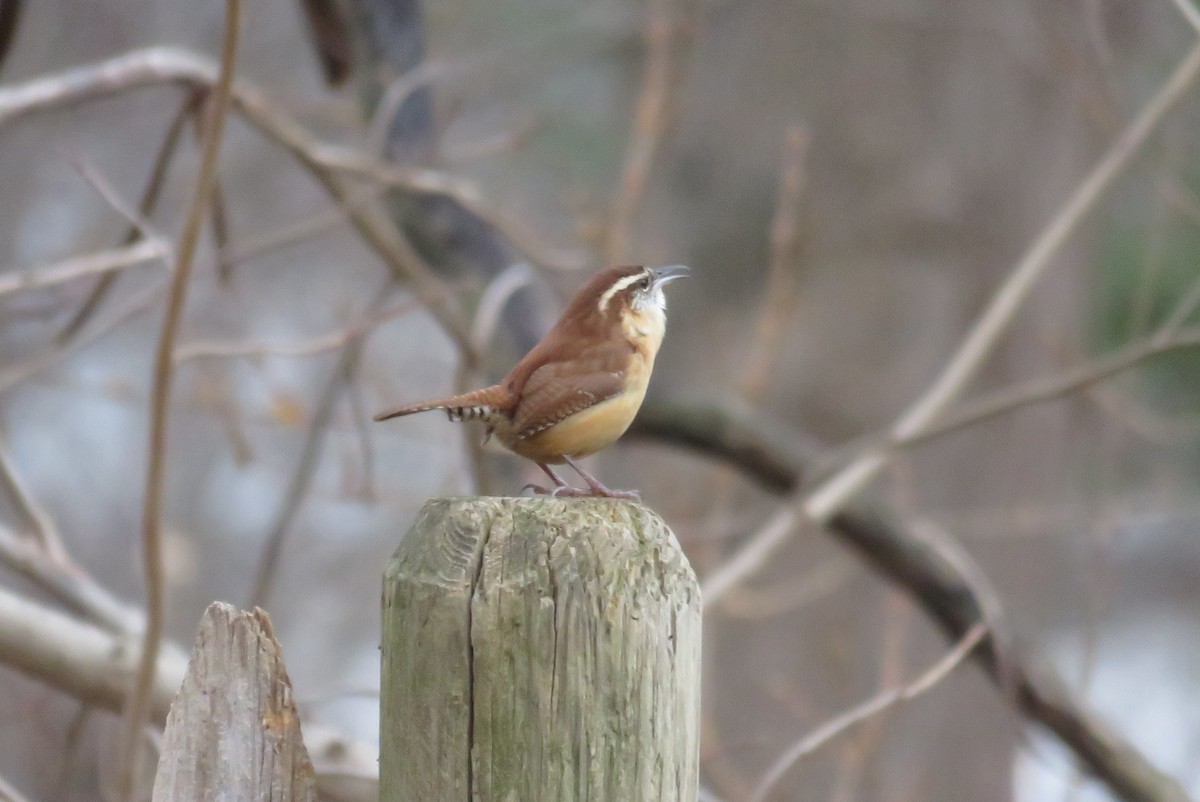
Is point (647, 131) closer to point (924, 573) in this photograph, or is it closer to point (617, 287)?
point (924, 573)

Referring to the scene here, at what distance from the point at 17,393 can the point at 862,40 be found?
539cm

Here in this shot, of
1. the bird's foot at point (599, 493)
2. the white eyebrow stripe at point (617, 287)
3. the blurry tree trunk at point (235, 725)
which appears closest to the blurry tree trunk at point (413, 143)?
the white eyebrow stripe at point (617, 287)

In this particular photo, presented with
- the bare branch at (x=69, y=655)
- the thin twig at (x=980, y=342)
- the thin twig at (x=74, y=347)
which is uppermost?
the thin twig at (x=980, y=342)

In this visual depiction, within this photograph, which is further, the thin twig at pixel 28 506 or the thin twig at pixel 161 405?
the thin twig at pixel 28 506

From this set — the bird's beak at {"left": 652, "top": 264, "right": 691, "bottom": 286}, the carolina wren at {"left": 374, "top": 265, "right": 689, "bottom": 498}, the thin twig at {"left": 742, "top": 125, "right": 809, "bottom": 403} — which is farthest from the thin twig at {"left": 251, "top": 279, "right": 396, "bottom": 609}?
the carolina wren at {"left": 374, "top": 265, "right": 689, "bottom": 498}

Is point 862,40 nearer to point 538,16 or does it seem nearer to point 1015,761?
point 538,16

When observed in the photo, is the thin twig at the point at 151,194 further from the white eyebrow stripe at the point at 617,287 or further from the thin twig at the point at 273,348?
the white eyebrow stripe at the point at 617,287

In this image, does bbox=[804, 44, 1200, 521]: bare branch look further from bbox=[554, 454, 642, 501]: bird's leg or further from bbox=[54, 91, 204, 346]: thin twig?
bbox=[554, 454, 642, 501]: bird's leg

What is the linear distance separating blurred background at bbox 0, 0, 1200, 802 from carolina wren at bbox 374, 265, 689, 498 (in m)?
0.85

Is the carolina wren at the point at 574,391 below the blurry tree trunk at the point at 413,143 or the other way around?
below

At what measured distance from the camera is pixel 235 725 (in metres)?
1.51

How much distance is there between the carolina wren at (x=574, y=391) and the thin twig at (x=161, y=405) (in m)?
0.44

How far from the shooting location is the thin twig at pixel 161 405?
200cm

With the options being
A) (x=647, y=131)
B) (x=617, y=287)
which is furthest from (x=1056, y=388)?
(x=647, y=131)
